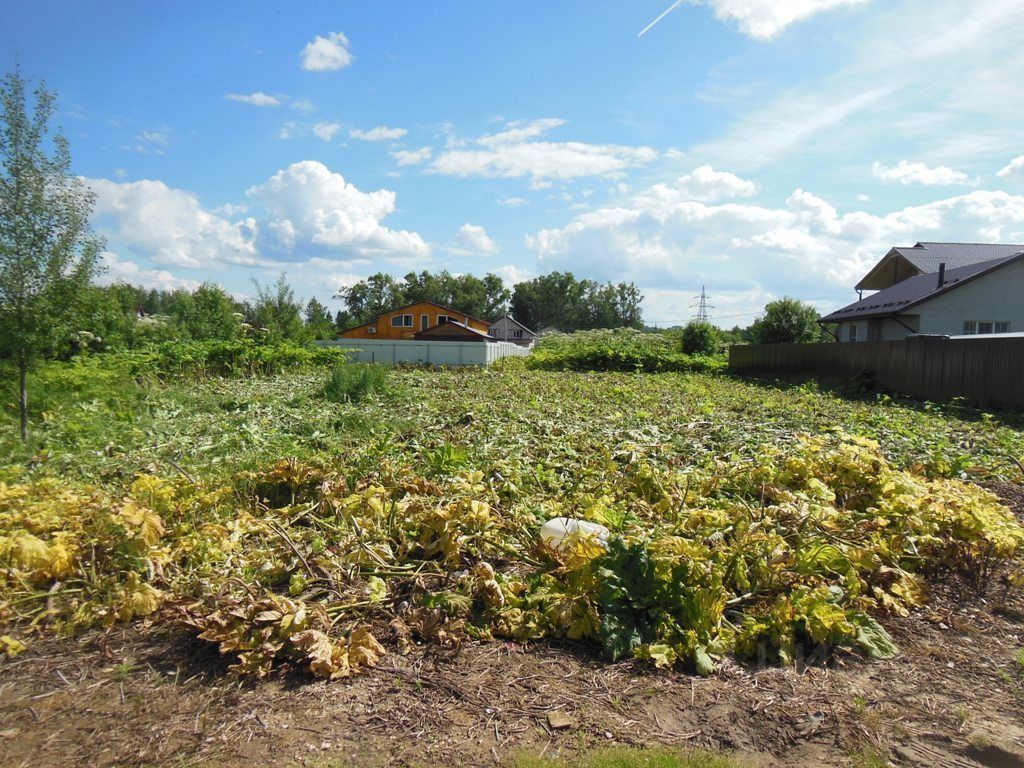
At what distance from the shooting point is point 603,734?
2000 millimetres

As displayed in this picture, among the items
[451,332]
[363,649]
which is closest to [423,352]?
[451,332]

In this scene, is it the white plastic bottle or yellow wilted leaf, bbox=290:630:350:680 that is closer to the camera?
yellow wilted leaf, bbox=290:630:350:680

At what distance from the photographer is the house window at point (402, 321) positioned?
47.5 metres

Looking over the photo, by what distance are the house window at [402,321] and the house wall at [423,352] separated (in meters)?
23.6

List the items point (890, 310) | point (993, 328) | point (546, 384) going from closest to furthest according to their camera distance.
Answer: point (546, 384)
point (993, 328)
point (890, 310)

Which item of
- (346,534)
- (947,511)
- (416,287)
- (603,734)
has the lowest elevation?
(603,734)

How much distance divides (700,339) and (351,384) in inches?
833

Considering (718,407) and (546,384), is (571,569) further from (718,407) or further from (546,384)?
(546,384)

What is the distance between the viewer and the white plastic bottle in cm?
303

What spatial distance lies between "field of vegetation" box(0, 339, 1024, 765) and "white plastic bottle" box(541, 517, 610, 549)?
0.08 meters

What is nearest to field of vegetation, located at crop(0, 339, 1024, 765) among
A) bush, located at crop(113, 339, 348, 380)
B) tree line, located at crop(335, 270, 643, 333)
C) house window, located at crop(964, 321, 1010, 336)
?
bush, located at crop(113, 339, 348, 380)

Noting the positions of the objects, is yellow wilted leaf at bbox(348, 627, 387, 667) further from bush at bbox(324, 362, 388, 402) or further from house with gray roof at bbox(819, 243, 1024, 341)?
house with gray roof at bbox(819, 243, 1024, 341)

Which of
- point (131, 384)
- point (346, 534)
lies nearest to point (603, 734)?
point (346, 534)

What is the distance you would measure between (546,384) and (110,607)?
37.4 feet
